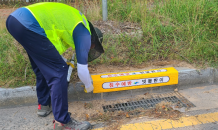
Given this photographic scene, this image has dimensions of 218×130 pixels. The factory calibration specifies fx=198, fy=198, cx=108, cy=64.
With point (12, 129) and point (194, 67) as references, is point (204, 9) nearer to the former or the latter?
point (194, 67)

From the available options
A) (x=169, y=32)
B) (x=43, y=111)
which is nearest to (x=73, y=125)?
(x=43, y=111)

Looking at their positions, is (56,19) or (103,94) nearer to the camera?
(56,19)

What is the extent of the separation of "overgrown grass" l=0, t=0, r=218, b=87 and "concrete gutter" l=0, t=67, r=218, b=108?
0.51 ft

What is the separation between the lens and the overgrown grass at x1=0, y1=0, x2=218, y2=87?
3346 mm

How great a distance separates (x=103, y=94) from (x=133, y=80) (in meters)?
0.53

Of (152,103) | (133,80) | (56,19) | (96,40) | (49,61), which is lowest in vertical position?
(152,103)

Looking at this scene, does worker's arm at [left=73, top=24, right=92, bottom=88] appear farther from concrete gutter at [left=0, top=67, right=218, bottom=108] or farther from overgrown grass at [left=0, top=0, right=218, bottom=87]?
overgrown grass at [left=0, top=0, right=218, bottom=87]

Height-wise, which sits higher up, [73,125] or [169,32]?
[169,32]

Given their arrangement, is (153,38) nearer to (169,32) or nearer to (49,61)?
(169,32)

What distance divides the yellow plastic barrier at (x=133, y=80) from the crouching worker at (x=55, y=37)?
71 centimetres

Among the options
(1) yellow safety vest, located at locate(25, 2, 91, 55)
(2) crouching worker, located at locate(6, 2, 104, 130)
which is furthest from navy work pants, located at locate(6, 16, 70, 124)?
(1) yellow safety vest, located at locate(25, 2, 91, 55)

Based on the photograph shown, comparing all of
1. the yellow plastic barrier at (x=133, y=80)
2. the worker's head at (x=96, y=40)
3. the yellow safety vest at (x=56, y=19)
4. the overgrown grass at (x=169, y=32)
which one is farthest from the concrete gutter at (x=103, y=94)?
the yellow safety vest at (x=56, y=19)

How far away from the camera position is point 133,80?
10.3 feet

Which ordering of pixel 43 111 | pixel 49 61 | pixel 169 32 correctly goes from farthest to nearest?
pixel 169 32 → pixel 43 111 → pixel 49 61
